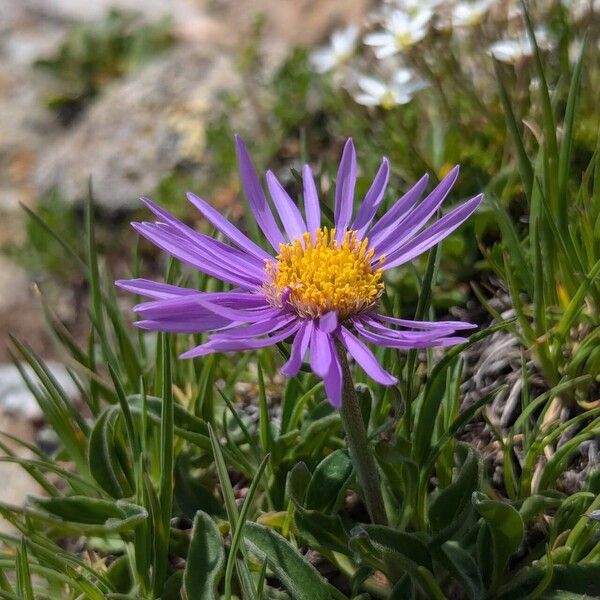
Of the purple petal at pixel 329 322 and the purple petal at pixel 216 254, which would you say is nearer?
the purple petal at pixel 329 322

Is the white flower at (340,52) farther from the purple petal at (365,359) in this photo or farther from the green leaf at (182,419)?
the purple petal at (365,359)

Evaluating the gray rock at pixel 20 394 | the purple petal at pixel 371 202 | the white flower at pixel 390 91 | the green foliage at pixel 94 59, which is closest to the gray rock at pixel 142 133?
the green foliage at pixel 94 59

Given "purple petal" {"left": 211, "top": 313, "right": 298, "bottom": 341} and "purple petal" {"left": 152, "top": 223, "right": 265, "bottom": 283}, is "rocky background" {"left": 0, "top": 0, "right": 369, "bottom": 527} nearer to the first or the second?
"purple petal" {"left": 152, "top": 223, "right": 265, "bottom": 283}

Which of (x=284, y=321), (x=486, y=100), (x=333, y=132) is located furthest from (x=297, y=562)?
(x=333, y=132)

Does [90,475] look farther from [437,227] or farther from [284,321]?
[437,227]

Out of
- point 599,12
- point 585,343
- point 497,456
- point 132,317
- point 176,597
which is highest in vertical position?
point 599,12

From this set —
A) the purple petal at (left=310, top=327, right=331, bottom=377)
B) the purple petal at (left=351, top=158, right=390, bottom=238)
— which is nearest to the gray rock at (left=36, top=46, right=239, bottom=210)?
the purple petal at (left=351, top=158, right=390, bottom=238)
